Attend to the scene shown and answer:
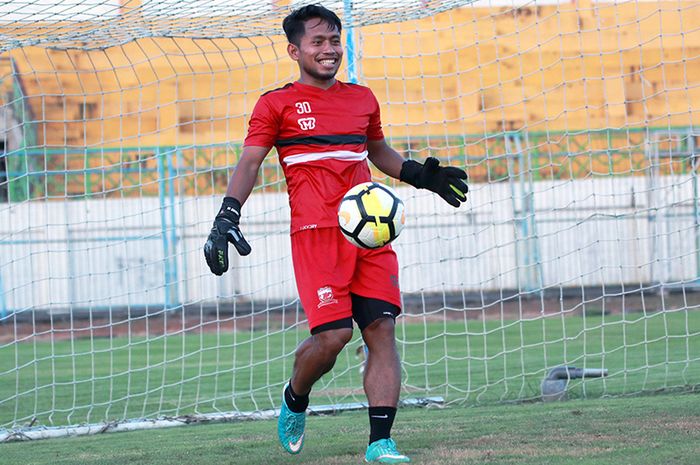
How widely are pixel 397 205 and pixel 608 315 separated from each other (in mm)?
10855

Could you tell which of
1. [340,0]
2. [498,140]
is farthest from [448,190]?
[498,140]

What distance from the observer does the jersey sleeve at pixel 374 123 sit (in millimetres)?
5095

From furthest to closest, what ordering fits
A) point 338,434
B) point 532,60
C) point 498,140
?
1. point 532,60
2. point 498,140
3. point 338,434

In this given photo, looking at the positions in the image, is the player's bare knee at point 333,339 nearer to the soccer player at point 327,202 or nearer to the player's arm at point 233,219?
the soccer player at point 327,202

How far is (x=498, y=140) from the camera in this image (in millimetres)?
17078

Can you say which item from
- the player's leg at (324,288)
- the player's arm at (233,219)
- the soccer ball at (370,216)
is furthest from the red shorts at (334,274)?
the player's arm at (233,219)

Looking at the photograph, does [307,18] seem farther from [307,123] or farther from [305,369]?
[305,369]

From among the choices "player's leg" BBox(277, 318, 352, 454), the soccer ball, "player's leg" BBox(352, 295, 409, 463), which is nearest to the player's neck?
the soccer ball

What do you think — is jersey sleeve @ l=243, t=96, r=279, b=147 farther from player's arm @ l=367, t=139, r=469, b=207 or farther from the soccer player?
player's arm @ l=367, t=139, r=469, b=207


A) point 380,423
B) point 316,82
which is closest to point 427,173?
point 316,82

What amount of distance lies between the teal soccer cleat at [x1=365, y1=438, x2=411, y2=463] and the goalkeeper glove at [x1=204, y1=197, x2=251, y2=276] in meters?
0.98

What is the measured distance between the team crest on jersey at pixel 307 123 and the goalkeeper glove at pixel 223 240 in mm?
496

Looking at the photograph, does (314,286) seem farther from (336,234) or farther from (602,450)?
(602,450)

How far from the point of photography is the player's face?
4863 millimetres
